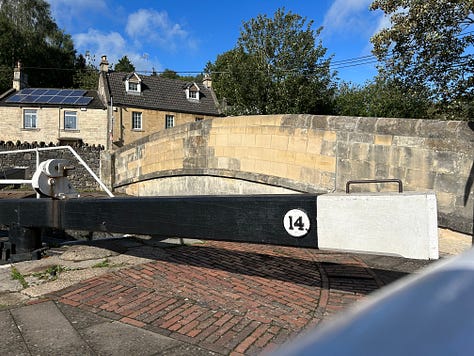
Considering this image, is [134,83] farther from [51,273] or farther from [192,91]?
[51,273]

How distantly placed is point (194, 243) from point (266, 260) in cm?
135

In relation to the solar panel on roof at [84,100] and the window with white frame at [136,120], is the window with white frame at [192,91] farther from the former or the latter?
the solar panel on roof at [84,100]

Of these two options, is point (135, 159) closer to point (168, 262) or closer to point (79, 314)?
point (168, 262)

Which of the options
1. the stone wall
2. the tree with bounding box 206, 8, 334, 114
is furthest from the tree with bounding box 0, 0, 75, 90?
the tree with bounding box 206, 8, 334, 114

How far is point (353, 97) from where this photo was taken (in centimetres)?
3656

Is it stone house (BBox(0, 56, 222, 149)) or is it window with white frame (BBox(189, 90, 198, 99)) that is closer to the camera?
stone house (BBox(0, 56, 222, 149))

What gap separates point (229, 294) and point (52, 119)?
1249 inches

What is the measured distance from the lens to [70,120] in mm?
31438

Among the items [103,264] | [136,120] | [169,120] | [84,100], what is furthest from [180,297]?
[169,120]

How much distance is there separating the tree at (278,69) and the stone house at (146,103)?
9.67m

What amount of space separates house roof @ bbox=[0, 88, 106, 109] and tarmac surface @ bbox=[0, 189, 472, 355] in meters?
28.8

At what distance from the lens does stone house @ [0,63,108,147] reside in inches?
1192

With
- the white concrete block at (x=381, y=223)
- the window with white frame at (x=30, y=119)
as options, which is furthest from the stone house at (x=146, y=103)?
the white concrete block at (x=381, y=223)

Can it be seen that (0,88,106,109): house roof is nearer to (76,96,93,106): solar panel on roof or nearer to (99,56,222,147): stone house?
(76,96,93,106): solar panel on roof
